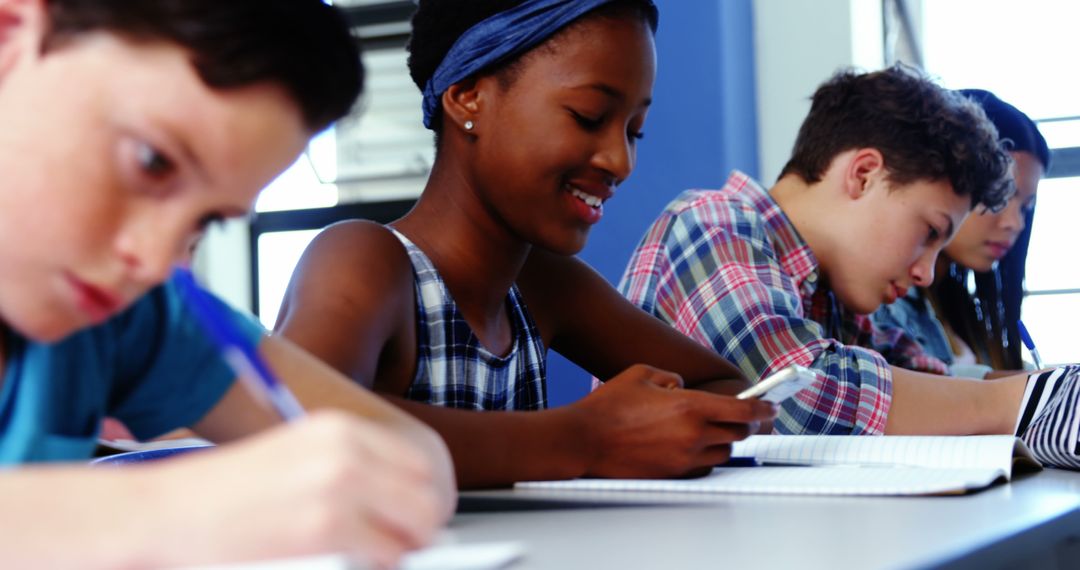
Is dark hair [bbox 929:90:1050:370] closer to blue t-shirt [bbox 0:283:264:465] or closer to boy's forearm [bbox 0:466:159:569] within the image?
blue t-shirt [bbox 0:283:264:465]

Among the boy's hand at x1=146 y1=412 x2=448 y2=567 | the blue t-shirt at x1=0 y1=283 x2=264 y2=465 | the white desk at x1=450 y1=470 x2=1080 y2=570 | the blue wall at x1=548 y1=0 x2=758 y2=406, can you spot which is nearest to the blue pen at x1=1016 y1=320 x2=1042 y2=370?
the blue wall at x1=548 y1=0 x2=758 y2=406

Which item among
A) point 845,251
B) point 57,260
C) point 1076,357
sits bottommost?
point 1076,357

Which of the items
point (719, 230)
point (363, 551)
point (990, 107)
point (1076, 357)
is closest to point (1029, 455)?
point (719, 230)

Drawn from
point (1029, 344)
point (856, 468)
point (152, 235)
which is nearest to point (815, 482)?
point (856, 468)

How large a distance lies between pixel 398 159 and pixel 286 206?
0.40 metres

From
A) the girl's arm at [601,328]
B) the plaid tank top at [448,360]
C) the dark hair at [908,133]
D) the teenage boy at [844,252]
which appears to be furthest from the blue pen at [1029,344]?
the plaid tank top at [448,360]

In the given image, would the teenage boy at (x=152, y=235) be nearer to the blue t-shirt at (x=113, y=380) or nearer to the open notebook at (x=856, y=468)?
the blue t-shirt at (x=113, y=380)

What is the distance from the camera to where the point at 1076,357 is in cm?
320

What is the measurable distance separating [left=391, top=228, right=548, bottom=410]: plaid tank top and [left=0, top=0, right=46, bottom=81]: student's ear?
0.70 m

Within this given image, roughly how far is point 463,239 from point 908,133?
0.88 m

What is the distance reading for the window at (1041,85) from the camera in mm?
3246

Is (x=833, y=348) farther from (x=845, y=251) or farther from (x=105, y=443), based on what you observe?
(x=105, y=443)

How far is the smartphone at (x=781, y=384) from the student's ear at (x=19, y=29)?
0.69 meters

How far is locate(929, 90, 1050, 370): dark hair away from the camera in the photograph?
259 cm
